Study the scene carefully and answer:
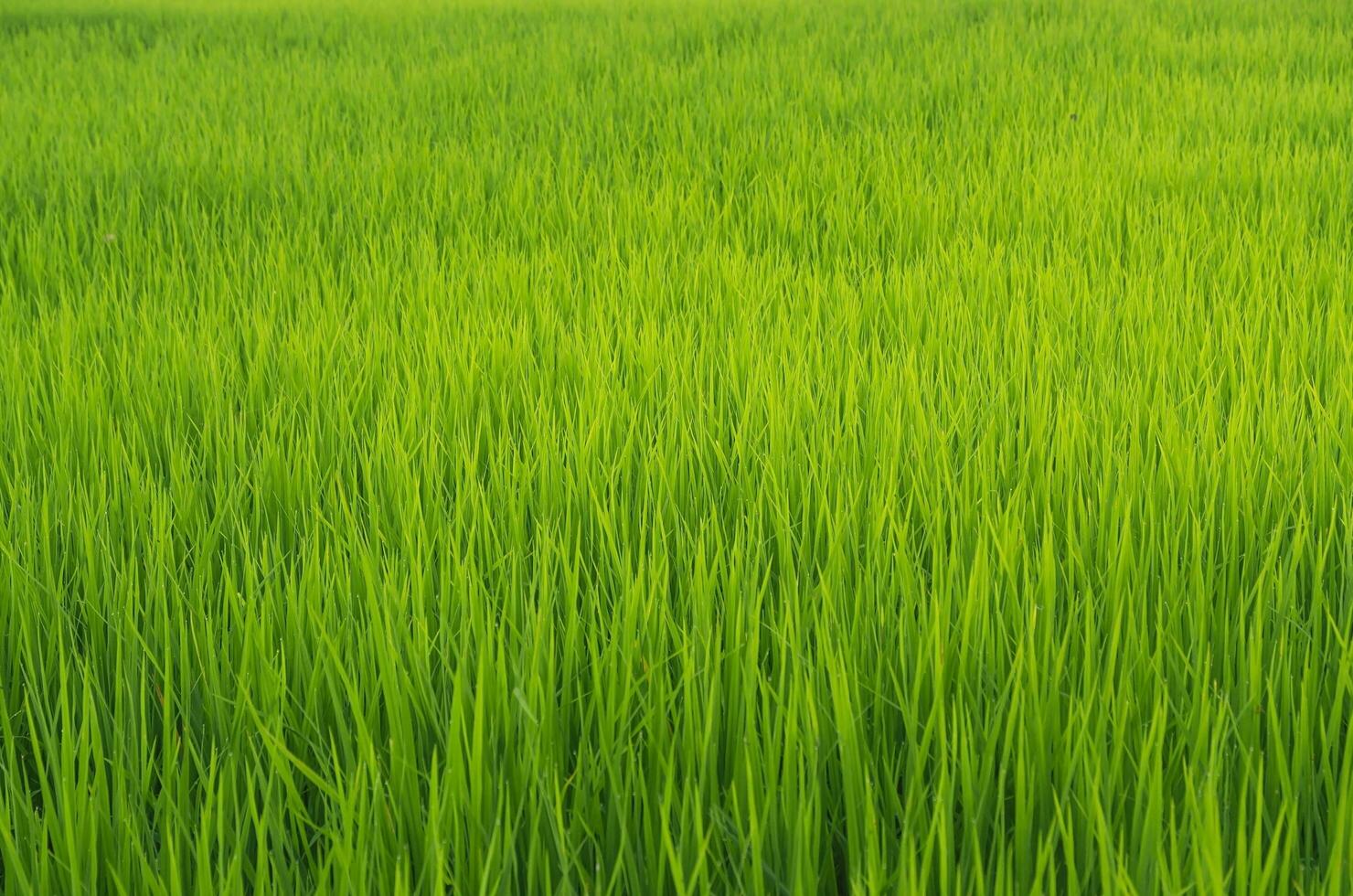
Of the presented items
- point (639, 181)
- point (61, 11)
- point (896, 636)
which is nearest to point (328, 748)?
point (896, 636)

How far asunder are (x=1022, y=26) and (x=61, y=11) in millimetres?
6268

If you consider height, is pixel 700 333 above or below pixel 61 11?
below

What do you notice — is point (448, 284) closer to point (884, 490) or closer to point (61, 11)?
point (884, 490)

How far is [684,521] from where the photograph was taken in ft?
3.65

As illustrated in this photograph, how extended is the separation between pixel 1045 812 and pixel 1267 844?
0.47ft

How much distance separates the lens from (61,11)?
8.02 meters

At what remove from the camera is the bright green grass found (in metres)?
0.75

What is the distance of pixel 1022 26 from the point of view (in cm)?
565

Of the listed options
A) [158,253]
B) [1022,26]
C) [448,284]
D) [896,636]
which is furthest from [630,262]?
[1022,26]

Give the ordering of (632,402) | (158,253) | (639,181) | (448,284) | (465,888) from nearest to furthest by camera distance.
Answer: (465,888)
(632,402)
(448,284)
(158,253)
(639,181)

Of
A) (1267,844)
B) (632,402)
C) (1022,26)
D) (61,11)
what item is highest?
(61,11)

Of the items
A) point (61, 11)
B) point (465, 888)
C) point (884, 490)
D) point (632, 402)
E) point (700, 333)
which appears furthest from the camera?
point (61, 11)

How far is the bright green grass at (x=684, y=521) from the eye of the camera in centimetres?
75

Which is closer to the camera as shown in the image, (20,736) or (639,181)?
(20,736)
